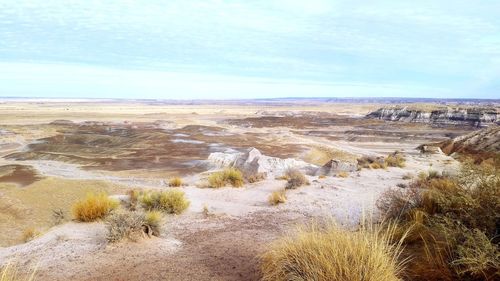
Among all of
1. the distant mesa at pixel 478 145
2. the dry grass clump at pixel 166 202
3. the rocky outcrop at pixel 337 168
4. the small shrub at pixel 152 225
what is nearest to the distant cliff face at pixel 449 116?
the distant mesa at pixel 478 145

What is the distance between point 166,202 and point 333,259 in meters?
6.67

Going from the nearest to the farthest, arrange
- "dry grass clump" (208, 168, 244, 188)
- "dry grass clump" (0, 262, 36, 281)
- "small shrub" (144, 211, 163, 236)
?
1. "dry grass clump" (0, 262, 36, 281)
2. "small shrub" (144, 211, 163, 236)
3. "dry grass clump" (208, 168, 244, 188)

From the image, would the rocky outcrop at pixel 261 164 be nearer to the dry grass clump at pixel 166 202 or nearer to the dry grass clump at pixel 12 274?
the dry grass clump at pixel 166 202

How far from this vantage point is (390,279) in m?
4.43

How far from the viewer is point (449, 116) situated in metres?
79.8

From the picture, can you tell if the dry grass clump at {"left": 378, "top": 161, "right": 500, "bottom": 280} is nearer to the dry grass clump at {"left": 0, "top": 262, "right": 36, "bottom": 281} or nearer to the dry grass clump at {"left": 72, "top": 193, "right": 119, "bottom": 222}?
the dry grass clump at {"left": 0, "top": 262, "right": 36, "bottom": 281}

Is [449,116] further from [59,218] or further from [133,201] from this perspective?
[133,201]

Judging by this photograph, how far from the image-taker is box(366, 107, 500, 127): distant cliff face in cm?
7194

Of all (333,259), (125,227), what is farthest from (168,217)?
(333,259)

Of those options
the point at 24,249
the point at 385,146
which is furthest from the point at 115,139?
the point at 24,249

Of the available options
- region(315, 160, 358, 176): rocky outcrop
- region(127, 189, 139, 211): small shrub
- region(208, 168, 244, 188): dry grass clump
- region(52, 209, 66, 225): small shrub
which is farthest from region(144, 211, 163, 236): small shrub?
region(315, 160, 358, 176): rocky outcrop

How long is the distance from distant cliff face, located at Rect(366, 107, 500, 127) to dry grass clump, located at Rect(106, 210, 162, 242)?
74.8 m

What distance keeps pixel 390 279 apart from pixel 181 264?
10.9 feet

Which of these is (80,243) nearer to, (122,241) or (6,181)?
(122,241)
